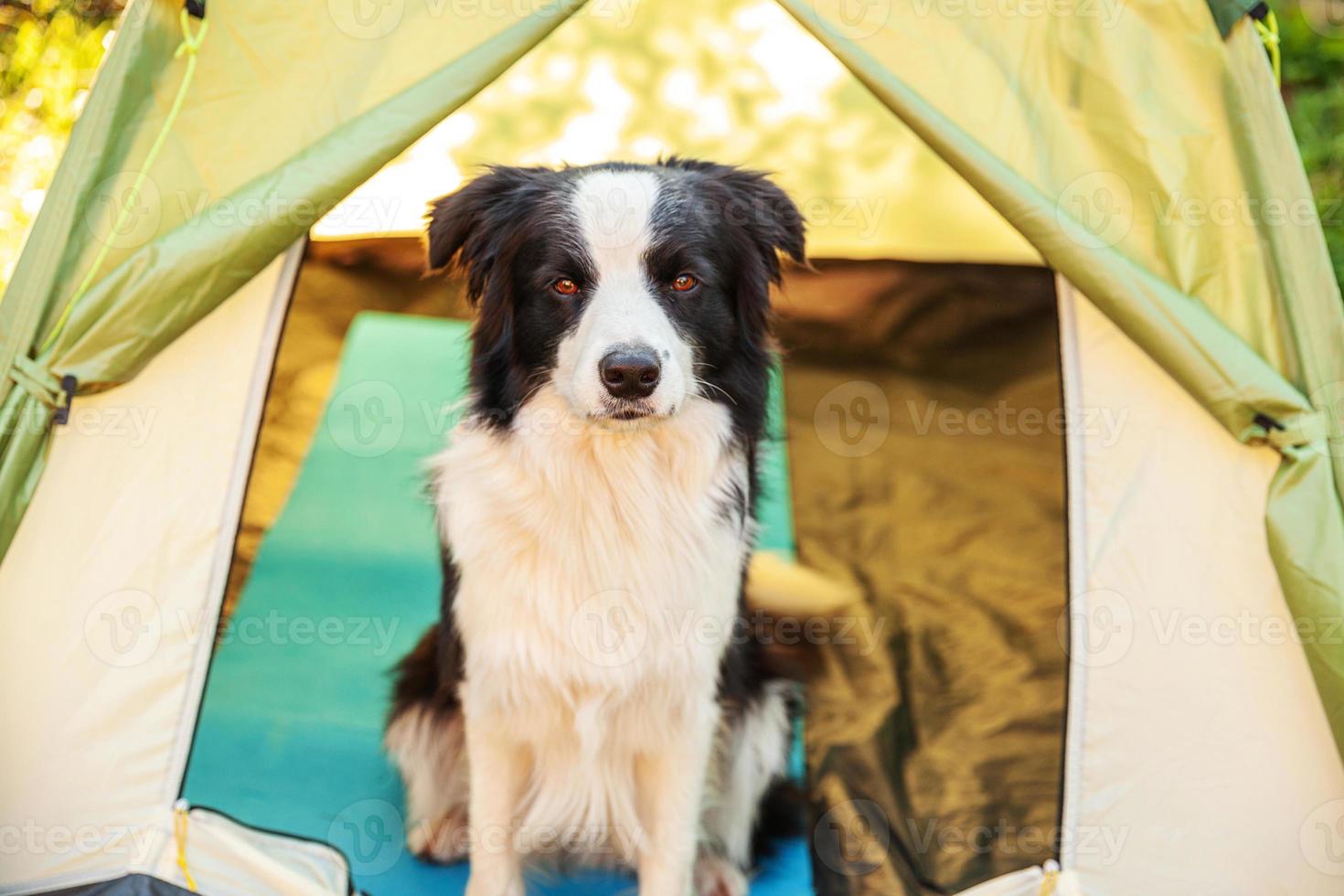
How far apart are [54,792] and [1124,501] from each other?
229 centimetres

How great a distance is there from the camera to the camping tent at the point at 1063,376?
2229 mm

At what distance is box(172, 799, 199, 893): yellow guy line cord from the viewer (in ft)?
7.85

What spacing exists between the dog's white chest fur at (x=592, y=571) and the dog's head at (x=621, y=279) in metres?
0.10

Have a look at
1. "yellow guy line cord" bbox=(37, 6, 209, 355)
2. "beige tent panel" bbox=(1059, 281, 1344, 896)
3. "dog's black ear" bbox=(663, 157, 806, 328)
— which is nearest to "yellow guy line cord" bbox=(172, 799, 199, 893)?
"yellow guy line cord" bbox=(37, 6, 209, 355)

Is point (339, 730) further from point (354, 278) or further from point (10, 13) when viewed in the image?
point (10, 13)

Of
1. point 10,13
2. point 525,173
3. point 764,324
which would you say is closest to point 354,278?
point 525,173

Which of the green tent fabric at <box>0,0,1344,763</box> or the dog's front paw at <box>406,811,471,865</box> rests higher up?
the green tent fabric at <box>0,0,1344,763</box>

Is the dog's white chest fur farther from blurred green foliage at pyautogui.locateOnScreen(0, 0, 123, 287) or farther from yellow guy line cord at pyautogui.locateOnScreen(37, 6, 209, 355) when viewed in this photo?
blurred green foliage at pyautogui.locateOnScreen(0, 0, 123, 287)

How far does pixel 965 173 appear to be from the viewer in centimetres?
228

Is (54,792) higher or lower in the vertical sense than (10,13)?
lower

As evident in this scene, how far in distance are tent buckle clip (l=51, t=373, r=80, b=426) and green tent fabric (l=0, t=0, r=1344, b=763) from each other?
0.7 inches

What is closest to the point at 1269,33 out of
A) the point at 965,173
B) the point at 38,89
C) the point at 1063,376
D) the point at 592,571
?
the point at 965,173

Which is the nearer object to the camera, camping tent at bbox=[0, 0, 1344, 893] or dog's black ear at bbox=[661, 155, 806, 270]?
camping tent at bbox=[0, 0, 1344, 893]

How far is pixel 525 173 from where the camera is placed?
2465mm
